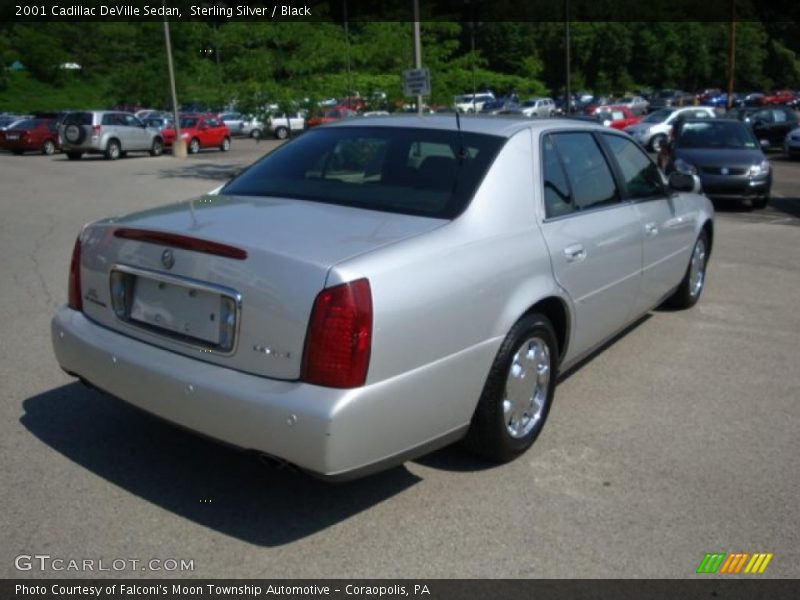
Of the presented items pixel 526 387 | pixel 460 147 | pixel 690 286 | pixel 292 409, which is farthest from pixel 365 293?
pixel 690 286

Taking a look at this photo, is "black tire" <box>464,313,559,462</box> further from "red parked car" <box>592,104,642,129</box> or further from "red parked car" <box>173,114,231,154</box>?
"red parked car" <box>592,104,642,129</box>

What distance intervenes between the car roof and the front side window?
424 millimetres

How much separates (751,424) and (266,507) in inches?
105

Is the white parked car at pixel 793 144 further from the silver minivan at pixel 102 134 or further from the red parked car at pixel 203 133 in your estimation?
the silver minivan at pixel 102 134

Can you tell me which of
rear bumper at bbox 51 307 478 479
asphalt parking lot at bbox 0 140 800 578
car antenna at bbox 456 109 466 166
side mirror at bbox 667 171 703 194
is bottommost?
asphalt parking lot at bbox 0 140 800 578

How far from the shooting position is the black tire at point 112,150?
91.9 feet

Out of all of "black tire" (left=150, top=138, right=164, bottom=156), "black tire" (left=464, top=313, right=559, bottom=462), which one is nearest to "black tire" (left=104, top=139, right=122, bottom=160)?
"black tire" (left=150, top=138, right=164, bottom=156)

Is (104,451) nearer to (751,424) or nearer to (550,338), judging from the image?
(550,338)

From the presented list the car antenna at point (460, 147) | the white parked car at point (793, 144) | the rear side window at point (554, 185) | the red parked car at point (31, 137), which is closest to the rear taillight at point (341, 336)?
the car antenna at point (460, 147)

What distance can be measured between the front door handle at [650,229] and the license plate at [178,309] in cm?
305

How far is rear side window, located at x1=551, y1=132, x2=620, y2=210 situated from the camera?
4.54m

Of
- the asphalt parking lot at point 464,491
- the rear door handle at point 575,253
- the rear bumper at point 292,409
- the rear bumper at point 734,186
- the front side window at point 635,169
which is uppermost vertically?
the front side window at point 635,169

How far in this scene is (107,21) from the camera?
57906 mm

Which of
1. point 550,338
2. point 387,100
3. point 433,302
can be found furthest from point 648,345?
point 387,100
